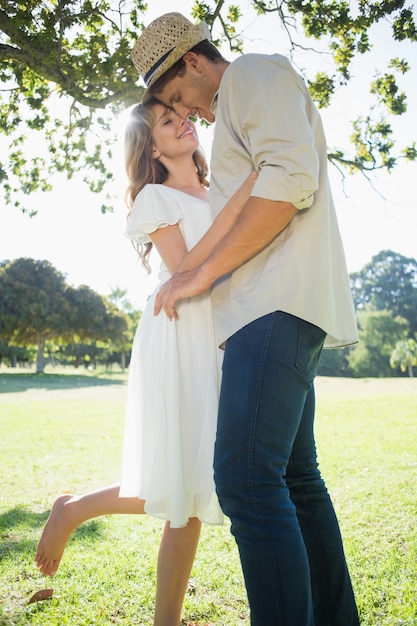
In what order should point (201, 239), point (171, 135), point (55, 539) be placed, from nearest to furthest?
point (201, 239), point (55, 539), point (171, 135)

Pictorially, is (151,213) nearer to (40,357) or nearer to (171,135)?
(171,135)

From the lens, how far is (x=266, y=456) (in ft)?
5.31

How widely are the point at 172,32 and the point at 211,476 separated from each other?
1.99 metres

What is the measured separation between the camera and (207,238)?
→ 1992 mm

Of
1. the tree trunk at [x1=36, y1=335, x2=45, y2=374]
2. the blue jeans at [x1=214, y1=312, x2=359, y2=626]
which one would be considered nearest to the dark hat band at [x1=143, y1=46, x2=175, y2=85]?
the blue jeans at [x1=214, y1=312, x2=359, y2=626]

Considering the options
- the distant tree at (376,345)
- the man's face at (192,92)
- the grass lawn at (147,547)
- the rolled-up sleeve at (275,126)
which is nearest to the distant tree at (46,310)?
the distant tree at (376,345)

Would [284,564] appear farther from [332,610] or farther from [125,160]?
[125,160]

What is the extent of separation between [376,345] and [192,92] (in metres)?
57.3

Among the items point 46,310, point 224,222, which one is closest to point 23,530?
point 224,222

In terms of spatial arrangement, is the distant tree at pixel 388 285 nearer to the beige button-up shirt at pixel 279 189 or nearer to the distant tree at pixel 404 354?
the distant tree at pixel 404 354

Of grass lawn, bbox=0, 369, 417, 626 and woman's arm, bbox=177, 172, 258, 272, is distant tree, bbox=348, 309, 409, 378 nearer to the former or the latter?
grass lawn, bbox=0, 369, 417, 626

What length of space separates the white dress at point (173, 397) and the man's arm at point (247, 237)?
0.56m

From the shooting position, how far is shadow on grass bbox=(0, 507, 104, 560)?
3.71 m

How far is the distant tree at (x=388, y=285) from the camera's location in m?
77.3
